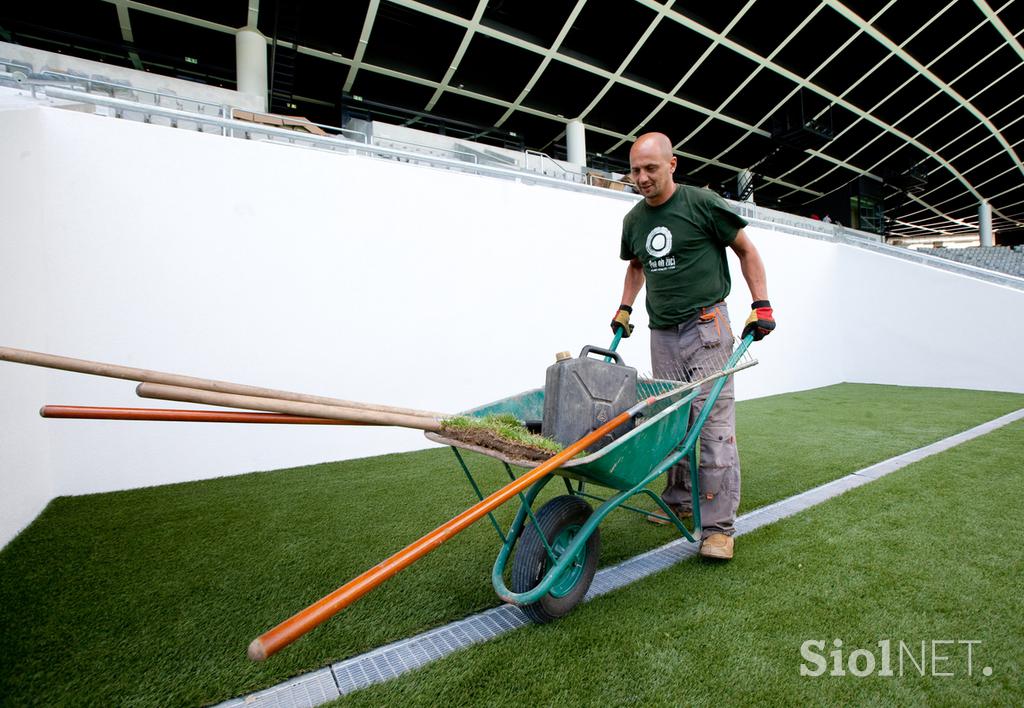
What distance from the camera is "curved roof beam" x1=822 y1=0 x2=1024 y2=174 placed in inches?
573

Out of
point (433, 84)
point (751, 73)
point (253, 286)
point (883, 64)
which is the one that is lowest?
point (253, 286)

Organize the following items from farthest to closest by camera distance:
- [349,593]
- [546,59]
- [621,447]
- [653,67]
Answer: [653,67] < [546,59] < [621,447] < [349,593]

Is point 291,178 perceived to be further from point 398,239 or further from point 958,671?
point 958,671

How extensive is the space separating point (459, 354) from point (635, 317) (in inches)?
92.2

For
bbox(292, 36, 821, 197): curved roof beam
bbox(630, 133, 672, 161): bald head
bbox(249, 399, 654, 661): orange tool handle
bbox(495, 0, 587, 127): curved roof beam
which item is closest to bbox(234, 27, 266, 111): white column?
bbox(292, 36, 821, 197): curved roof beam

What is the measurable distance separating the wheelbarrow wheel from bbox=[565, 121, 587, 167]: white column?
1522cm

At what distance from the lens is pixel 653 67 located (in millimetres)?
15328

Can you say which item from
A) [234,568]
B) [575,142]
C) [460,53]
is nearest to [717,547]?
[234,568]

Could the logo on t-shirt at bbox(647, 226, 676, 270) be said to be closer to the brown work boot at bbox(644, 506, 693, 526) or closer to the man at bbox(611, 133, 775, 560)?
the man at bbox(611, 133, 775, 560)

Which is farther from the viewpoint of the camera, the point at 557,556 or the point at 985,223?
the point at 985,223

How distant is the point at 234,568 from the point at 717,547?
183cm

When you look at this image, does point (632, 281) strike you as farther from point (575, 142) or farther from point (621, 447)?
point (575, 142)

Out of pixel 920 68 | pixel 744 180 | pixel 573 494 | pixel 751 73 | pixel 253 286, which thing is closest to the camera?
A: pixel 573 494

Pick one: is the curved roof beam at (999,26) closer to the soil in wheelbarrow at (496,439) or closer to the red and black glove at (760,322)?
the red and black glove at (760,322)
